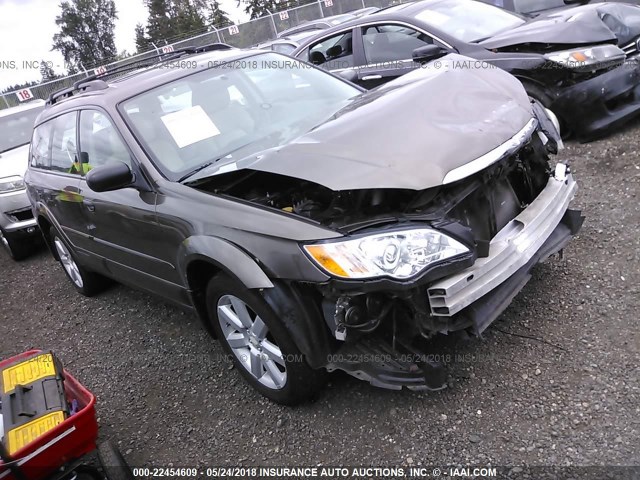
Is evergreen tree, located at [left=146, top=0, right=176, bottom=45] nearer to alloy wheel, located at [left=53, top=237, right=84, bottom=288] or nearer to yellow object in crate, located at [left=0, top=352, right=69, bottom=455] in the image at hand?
alloy wheel, located at [left=53, top=237, right=84, bottom=288]

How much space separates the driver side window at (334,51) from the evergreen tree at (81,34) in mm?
50008

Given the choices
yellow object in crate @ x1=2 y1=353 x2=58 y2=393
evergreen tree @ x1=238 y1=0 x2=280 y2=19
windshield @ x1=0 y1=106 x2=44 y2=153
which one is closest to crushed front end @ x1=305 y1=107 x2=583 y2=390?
yellow object in crate @ x1=2 y1=353 x2=58 y2=393

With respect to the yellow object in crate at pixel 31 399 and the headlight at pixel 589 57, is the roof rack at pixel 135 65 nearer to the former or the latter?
the yellow object in crate at pixel 31 399

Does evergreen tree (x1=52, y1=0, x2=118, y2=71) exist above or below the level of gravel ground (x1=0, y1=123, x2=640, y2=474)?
above

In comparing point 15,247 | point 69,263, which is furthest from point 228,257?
point 15,247

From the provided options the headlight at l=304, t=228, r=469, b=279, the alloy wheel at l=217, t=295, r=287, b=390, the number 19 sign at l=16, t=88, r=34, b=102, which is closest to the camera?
the headlight at l=304, t=228, r=469, b=279

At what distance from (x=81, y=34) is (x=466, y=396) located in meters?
58.0

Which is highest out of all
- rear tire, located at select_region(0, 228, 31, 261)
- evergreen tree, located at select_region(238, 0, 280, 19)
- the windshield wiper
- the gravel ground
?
evergreen tree, located at select_region(238, 0, 280, 19)

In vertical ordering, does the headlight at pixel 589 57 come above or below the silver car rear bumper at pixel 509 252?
above

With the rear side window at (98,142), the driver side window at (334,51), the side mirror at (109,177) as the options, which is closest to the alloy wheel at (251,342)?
the side mirror at (109,177)

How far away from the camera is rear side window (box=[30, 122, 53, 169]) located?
448cm

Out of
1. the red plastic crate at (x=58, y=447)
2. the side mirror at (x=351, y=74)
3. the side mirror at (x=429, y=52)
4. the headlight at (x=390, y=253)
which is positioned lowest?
the red plastic crate at (x=58, y=447)

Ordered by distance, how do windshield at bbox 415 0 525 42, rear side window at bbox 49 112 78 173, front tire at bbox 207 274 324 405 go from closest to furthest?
front tire at bbox 207 274 324 405, rear side window at bbox 49 112 78 173, windshield at bbox 415 0 525 42

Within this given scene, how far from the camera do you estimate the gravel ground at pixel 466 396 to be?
2.28 metres
